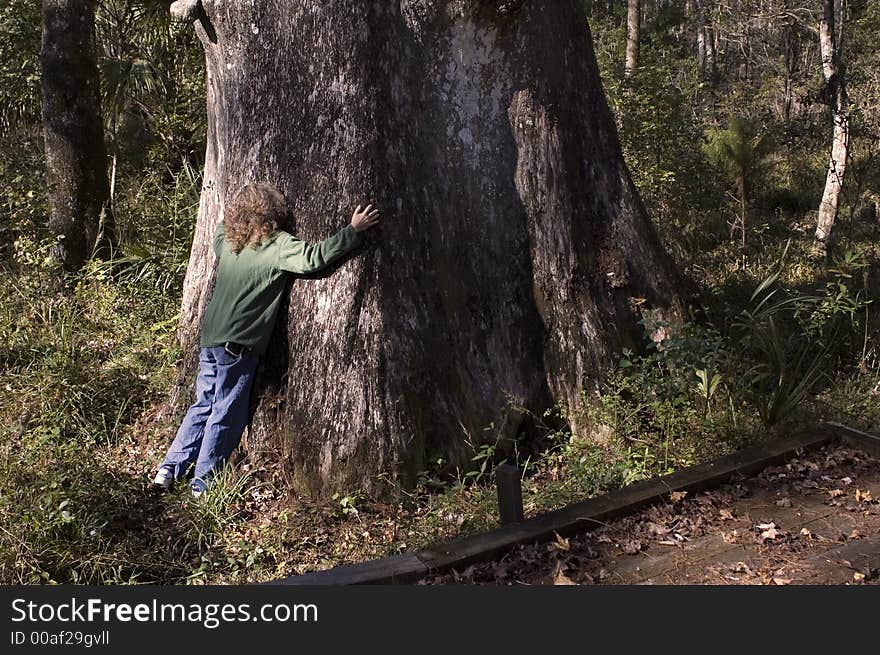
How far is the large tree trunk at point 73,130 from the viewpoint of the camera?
7555 millimetres

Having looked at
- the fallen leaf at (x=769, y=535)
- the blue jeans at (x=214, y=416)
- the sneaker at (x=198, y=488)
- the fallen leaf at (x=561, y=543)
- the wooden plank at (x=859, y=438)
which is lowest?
the fallen leaf at (x=769, y=535)

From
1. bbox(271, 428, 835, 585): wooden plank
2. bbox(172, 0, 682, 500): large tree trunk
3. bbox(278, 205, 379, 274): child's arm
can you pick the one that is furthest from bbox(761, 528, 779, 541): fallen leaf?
bbox(278, 205, 379, 274): child's arm

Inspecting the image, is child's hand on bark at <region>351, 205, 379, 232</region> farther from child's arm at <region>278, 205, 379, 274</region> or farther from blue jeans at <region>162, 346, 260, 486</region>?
blue jeans at <region>162, 346, 260, 486</region>

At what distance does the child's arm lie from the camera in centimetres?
491

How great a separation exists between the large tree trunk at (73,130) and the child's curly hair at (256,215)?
9.93 ft

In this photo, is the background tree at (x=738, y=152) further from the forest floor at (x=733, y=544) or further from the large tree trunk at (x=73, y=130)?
the large tree trunk at (x=73, y=130)

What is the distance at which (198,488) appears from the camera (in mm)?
5148

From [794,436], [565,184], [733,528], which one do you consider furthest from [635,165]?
[733,528]

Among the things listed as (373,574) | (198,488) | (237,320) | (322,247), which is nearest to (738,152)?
(322,247)

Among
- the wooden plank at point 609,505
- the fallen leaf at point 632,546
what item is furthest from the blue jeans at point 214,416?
the fallen leaf at point 632,546

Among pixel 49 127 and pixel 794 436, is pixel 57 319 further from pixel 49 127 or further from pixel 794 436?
pixel 794 436

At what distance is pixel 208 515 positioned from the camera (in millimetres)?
4953

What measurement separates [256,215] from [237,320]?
62 centimetres

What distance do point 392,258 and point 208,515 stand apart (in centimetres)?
178
